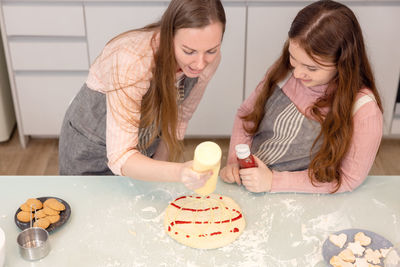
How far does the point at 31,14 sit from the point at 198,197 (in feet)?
5.17

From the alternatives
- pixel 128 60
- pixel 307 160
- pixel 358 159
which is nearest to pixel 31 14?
pixel 128 60

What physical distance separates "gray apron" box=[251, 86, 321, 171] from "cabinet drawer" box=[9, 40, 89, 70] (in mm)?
1338

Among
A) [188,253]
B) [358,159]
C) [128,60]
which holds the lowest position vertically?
[188,253]

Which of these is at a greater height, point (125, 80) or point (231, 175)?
point (125, 80)

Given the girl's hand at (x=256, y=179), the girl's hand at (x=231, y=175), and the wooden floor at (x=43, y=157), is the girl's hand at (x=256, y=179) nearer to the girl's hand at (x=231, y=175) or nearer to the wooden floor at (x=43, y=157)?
the girl's hand at (x=231, y=175)

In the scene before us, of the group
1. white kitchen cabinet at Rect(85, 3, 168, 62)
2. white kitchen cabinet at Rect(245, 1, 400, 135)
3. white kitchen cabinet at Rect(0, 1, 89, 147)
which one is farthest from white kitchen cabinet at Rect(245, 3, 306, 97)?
white kitchen cabinet at Rect(0, 1, 89, 147)

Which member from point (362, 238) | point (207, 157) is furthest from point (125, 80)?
point (362, 238)

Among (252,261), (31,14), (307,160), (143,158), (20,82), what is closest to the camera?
(252,261)

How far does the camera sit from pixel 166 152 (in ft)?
5.20

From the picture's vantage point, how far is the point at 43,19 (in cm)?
241

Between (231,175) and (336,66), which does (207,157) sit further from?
(336,66)

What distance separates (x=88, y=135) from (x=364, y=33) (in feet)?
5.30

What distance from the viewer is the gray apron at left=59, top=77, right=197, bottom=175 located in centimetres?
142

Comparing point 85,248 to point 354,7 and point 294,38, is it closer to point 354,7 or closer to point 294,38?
point 294,38
